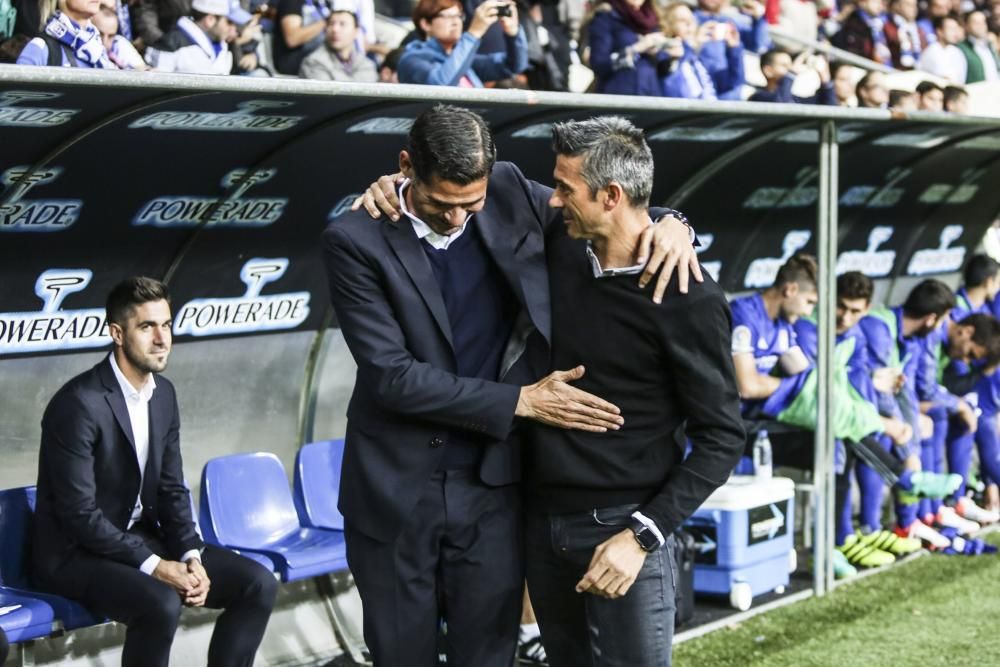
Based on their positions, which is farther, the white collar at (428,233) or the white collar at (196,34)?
the white collar at (196,34)

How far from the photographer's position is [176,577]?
5.09 m

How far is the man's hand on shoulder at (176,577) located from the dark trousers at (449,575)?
162cm

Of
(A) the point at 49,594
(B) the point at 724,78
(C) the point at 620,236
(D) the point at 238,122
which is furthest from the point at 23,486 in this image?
(B) the point at 724,78

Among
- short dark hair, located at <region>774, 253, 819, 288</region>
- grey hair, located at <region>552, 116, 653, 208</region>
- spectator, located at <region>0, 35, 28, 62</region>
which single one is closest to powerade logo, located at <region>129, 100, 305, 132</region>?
spectator, located at <region>0, 35, 28, 62</region>

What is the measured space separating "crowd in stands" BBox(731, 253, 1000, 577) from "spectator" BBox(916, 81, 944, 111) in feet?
Result: 5.82

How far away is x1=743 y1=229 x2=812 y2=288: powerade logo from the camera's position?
9273 millimetres

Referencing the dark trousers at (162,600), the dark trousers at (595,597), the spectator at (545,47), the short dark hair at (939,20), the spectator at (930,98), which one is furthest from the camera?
the short dark hair at (939,20)

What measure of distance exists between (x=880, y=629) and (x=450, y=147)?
427 cm

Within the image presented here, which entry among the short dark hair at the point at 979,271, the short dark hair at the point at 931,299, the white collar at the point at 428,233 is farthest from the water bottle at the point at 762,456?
the white collar at the point at 428,233

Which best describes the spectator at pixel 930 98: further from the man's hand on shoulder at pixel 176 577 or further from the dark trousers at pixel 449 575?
the dark trousers at pixel 449 575

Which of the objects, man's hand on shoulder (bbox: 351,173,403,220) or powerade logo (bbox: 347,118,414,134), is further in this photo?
powerade logo (bbox: 347,118,414,134)

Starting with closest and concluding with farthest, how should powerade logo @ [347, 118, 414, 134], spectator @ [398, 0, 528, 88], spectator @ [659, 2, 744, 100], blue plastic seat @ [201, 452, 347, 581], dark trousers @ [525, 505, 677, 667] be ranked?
dark trousers @ [525, 505, 677, 667]
powerade logo @ [347, 118, 414, 134]
blue plastic seat @ [201, 452, 347, 581]
spectator @ [398, 0, 528, 88]
spectator @ [659, 2, 744, 100]

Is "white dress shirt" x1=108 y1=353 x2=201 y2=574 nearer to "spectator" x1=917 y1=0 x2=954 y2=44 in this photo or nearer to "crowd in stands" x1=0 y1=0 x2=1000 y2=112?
"crowd in stands" x1=0 y1=0 x2=1000 y2=112

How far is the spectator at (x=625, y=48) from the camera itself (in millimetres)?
8703
